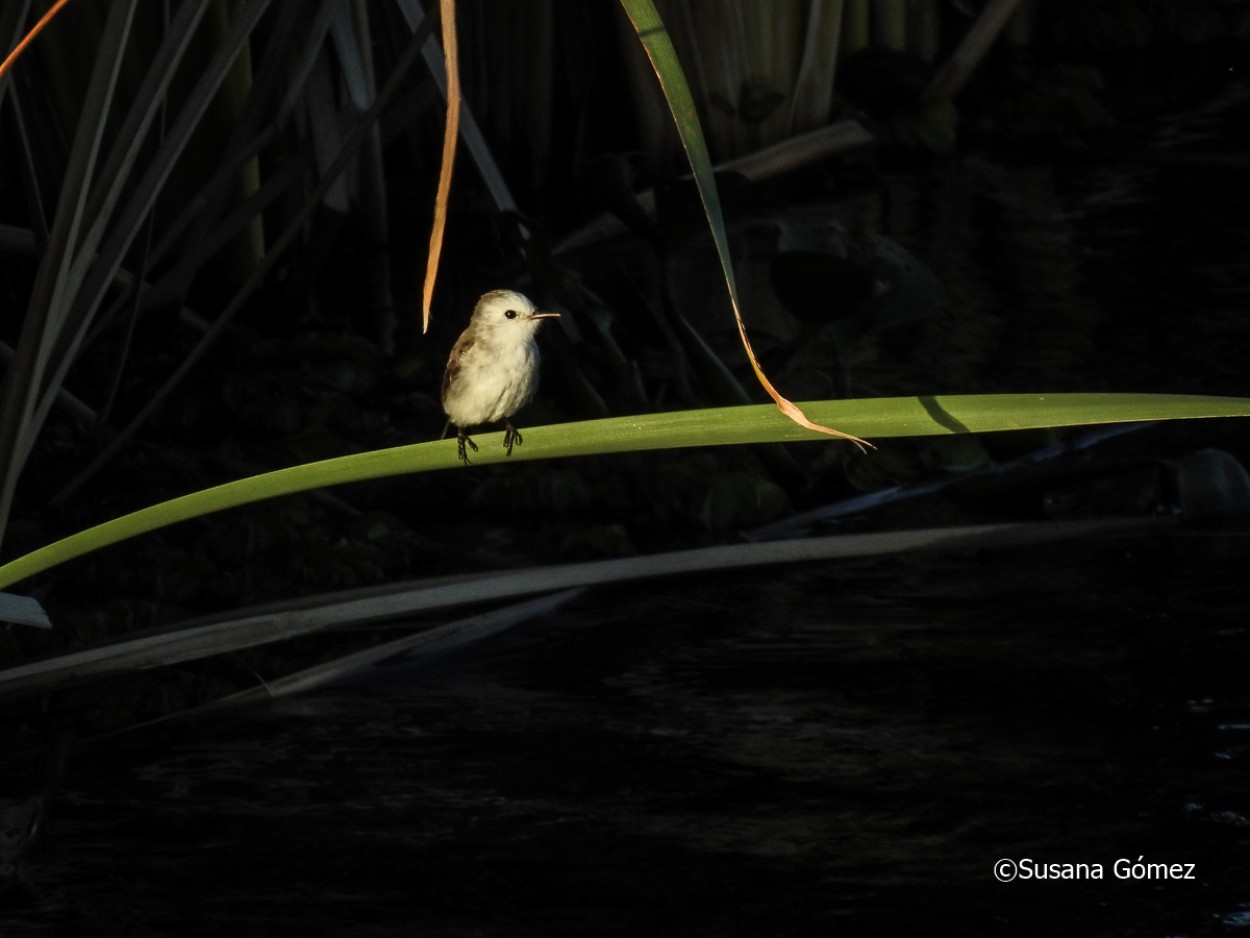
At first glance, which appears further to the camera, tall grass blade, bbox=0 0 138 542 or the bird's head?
the bird's head

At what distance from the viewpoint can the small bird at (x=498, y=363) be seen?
3.42 meters

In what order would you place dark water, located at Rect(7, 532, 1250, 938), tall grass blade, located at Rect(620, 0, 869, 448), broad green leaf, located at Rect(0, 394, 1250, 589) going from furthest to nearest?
1. dark water, located at Rect(7, 532, 1250, 938)
2. broad green leaf, located at Rect(0, 394, 1250, 589)
3. tall grass blade, located at Rect(620, 0, 869, 448)

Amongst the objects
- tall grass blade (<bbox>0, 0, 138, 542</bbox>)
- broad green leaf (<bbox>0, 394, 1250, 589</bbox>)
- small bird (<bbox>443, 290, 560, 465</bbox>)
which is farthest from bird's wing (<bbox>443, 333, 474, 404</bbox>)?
broad green leaf (<bbox>0, 394, 1250, 589</bbox>)

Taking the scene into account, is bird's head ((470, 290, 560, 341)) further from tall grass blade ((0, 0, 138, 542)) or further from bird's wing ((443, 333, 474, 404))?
tall grass blade ((0, 0, 138, 542))

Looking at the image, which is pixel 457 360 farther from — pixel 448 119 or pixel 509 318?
pixel 448 119

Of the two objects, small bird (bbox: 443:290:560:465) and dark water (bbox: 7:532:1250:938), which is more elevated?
small bird (bbox: 443:290:560:465)

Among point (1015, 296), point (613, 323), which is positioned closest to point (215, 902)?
point (613, 323)

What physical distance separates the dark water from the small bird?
1.54 feet

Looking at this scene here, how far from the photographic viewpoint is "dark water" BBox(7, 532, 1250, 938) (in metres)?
2.56

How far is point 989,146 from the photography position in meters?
8.01

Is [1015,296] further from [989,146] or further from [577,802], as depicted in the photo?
[577,802]

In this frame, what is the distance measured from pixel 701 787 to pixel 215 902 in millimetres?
789

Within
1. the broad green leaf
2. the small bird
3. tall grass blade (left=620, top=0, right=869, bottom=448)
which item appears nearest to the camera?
tall grass blade (left=620, top=0, right=869, bottom=448)

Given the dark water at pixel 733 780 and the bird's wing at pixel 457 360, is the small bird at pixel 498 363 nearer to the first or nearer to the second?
the bird's wing at pixel 457 360
